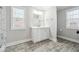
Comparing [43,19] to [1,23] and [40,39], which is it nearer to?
[40,39]

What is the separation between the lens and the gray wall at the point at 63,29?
1.41 m

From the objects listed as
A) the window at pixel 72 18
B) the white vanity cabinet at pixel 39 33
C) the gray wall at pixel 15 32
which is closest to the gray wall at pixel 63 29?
the window at pixel 72 18

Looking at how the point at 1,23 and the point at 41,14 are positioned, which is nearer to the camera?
the point at 1,23

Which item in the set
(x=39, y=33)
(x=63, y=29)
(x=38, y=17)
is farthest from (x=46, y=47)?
(x=38, y=17)

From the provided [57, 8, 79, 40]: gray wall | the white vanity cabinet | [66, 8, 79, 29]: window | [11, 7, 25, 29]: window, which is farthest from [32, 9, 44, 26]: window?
→ [66, 8, 79, 29]: window

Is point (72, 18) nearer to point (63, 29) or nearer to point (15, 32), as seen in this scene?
point (63, 29)

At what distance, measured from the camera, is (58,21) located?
1.43 m

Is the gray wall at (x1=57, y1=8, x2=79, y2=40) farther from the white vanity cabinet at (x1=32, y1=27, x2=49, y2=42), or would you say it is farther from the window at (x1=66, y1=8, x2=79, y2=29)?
the white vanity cabinet at (x1=32, y1=27, x2=49, y2=42)

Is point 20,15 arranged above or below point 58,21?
above

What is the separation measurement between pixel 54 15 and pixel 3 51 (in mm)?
1207

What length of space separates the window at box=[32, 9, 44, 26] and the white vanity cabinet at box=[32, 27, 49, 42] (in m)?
0.10

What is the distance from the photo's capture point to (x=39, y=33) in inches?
57.0
